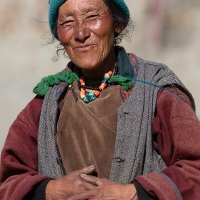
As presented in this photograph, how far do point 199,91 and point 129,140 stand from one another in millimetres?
4500

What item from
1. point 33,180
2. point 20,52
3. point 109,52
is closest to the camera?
point 33,180

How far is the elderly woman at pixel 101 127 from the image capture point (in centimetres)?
372

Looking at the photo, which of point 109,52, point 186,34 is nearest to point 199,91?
point 186,34

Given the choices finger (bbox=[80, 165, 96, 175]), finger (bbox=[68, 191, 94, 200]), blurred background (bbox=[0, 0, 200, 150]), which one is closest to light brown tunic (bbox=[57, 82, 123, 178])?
finger (bbox=[80, 165, 96, 175])

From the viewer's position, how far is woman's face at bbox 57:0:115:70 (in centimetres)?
407

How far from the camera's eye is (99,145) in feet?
13.1

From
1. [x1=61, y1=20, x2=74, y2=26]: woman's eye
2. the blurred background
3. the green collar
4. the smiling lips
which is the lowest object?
the blurred background

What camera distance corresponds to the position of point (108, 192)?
144 inches

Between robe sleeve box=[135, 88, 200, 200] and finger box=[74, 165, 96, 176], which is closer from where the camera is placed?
robe sleeve box=[135, 88, 200, 200]

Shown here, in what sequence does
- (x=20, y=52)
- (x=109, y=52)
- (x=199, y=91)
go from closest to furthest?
1. (x=109, y=52)
2. (x=199, y=91)
3. (x=20, y=52)

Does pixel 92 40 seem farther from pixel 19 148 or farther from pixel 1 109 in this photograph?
pixel 1 109

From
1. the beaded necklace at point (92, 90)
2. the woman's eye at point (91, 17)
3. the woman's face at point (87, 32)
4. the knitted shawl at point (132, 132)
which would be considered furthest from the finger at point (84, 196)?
the woman's eye at point (91, 17)

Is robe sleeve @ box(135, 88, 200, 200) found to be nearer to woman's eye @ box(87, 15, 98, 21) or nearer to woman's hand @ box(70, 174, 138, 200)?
woman's hand @ box(70, 174, 138, 200)

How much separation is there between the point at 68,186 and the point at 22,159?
1.33 ft
